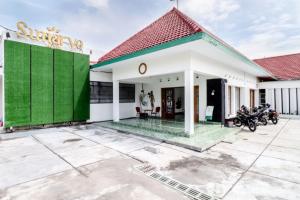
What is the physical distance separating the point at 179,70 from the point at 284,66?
15041 mm

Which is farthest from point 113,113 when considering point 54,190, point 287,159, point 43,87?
point 287,159

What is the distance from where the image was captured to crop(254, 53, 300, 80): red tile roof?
44.2ft

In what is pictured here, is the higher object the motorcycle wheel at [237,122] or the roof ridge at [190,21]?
the roof ridge at [190,21]

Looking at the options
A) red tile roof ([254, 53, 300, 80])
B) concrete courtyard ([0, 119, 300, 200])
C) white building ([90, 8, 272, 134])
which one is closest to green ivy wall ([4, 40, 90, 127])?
white building ([90, 8, 272, 134])

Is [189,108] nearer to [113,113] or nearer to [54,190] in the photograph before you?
[54,190]

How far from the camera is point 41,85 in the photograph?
26.8 ft

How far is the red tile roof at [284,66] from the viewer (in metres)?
13.5

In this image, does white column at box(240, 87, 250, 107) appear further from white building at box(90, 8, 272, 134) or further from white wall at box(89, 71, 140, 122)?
white wall at box(89, 71, 140, 122)

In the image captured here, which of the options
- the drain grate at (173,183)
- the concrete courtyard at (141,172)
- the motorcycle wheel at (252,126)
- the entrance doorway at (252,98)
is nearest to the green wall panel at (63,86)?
the concrete courtyard at (141,172)

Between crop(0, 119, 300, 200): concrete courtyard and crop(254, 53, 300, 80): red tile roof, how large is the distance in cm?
1070

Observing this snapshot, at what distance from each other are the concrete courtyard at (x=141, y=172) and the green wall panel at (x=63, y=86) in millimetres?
3240

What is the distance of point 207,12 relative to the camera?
25.9ft

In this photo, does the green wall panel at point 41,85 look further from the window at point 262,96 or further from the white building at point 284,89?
the window at point 262,96

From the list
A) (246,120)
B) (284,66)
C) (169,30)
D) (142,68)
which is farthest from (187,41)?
(284,66)
